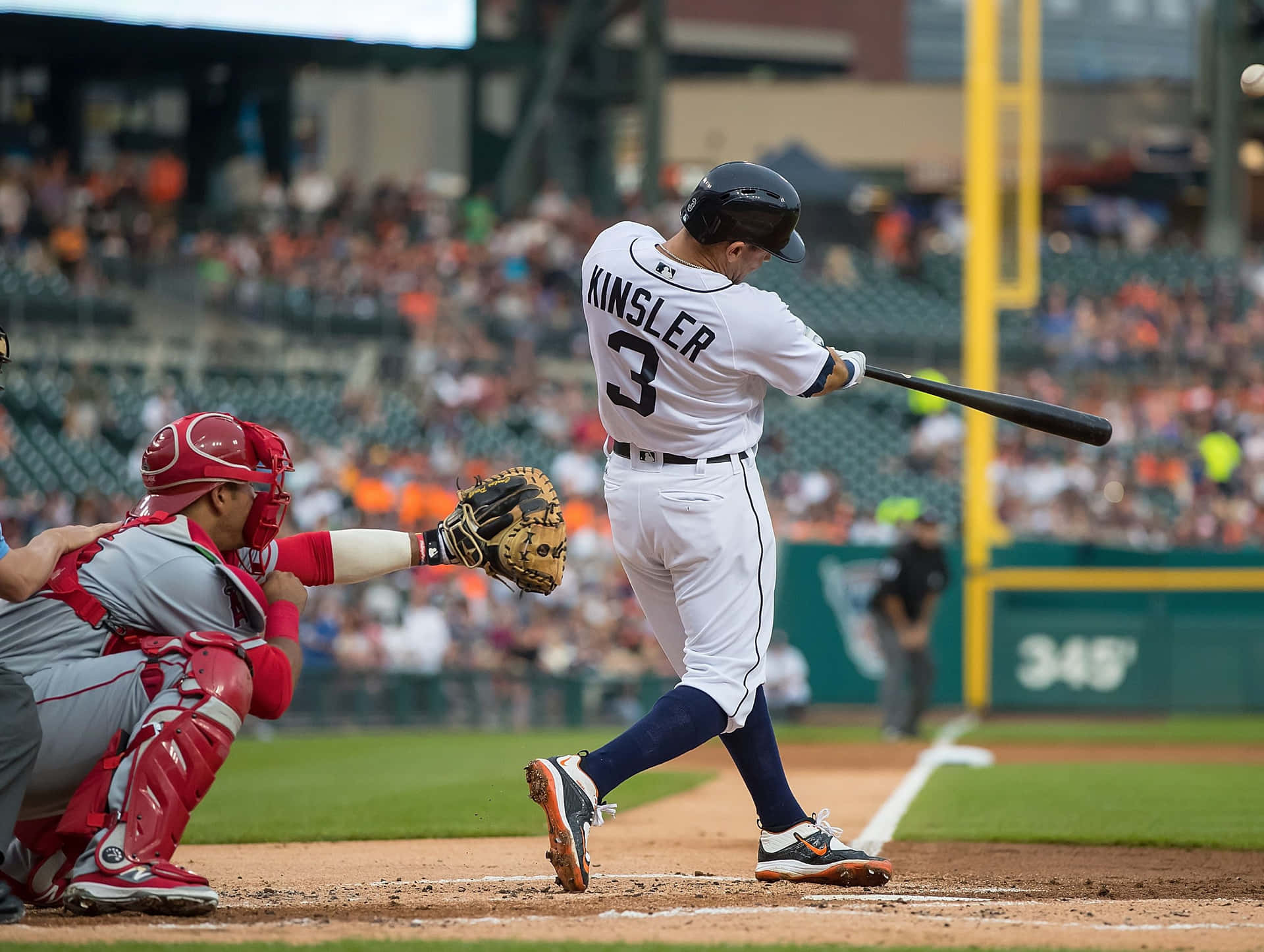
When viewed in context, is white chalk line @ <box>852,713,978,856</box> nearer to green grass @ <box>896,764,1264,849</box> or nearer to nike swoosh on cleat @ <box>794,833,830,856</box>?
green grass @ <box>896,764,1264,849</box>

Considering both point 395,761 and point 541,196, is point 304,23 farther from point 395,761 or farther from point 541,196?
point 395,761

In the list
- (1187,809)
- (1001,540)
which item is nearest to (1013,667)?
(1001,540)

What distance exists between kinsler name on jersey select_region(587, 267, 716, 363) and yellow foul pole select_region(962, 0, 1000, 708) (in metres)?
8.64

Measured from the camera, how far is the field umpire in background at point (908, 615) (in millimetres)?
11211

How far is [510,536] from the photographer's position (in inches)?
159

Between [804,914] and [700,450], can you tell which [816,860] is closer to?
[804,914]

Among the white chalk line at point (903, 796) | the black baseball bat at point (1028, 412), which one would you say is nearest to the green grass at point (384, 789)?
the white chalk line at point (903, 796)

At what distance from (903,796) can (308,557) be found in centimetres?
392

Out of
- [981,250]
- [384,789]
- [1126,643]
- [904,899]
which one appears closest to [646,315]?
[904,899]

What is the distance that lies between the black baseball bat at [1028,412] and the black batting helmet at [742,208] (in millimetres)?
460

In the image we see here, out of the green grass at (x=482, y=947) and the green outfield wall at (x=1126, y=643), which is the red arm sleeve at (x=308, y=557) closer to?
the green grass at (x=482, y=947)

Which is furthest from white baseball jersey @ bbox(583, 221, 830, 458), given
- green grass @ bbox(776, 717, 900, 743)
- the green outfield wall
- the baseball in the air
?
the green outfield wall

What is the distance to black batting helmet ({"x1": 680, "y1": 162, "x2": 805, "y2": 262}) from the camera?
4.00m

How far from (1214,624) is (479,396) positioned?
802 centimetres
